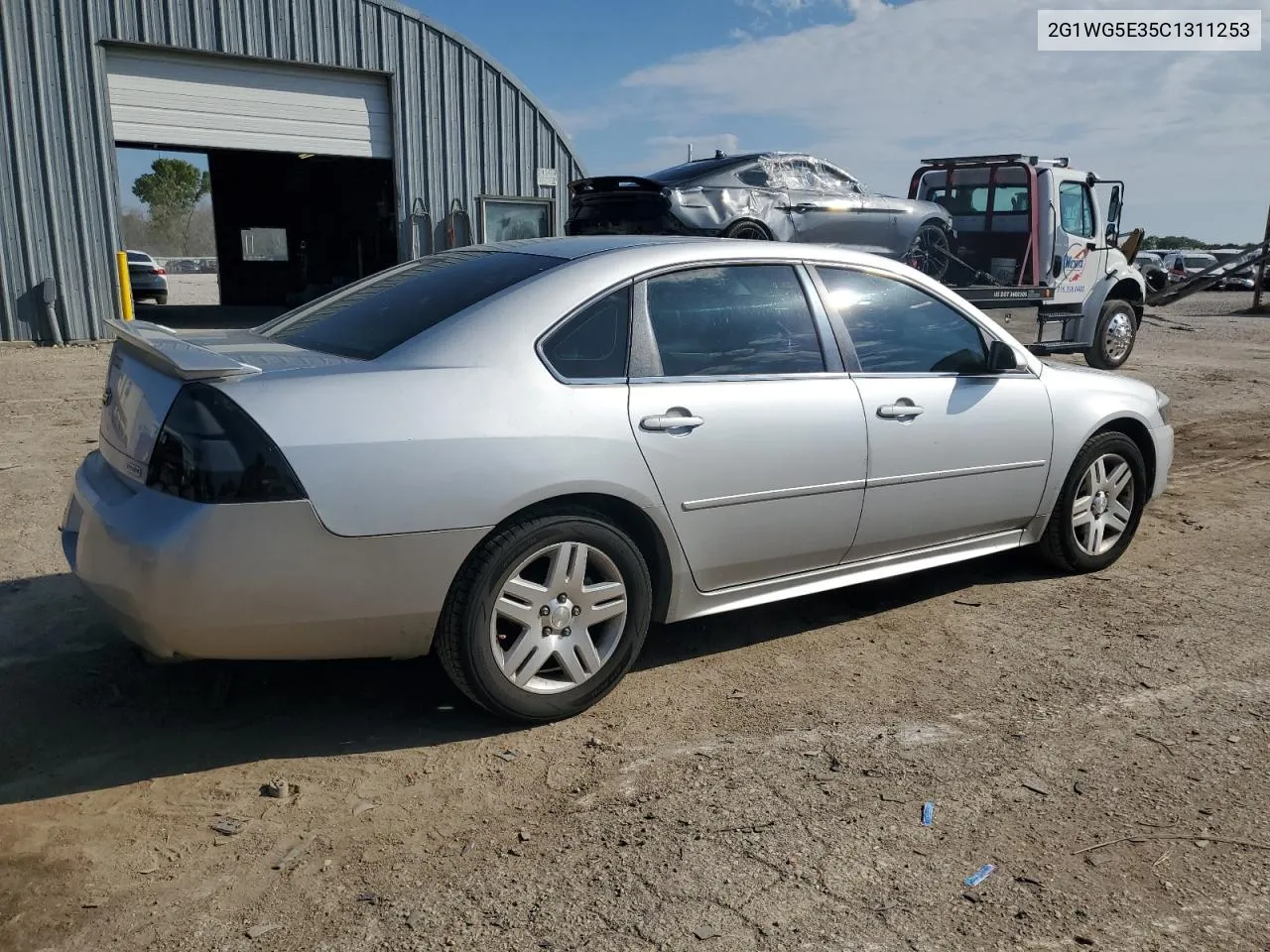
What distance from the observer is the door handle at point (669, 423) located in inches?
138

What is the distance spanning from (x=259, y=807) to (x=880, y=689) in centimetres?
211

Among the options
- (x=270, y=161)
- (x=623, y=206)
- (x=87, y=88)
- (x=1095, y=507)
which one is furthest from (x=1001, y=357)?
(x=270, y=161)

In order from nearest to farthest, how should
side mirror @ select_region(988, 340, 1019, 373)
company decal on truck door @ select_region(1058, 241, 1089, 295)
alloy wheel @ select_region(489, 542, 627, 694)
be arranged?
alloy wheel @ select_region(489, 542, 627, 694), side mirror @ select_region(988, 340, 1019, 373), company decal on truck door @ select_region(1058, 241, 1089, 295)

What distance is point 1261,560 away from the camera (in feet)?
17.6

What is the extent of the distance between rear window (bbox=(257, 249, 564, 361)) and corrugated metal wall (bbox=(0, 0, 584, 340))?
11.7 meters

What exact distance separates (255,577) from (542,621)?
0.89 m

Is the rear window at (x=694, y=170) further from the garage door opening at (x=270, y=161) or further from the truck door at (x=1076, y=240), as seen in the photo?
the garage door opening at (x=270, y=161)

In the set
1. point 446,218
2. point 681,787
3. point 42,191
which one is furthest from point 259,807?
point 446,218

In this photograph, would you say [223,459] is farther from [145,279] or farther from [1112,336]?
[145,279]

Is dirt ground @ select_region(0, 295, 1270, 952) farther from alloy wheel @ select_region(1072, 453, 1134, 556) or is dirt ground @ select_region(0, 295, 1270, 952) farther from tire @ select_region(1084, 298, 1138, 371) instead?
tire @ select_region(1084, 298, 1138, 371)

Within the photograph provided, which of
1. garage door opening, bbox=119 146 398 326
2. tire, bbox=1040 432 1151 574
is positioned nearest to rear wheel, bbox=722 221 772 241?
tire, bbox=1040 432 1151 574

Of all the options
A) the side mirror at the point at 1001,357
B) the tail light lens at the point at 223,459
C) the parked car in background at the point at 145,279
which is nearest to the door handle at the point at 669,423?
the tail light lens at the point at 223,459

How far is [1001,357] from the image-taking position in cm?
454

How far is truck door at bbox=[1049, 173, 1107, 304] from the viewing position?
12852 millimetres
